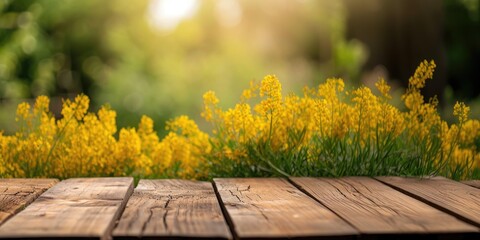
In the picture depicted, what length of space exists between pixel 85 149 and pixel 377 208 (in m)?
2.10

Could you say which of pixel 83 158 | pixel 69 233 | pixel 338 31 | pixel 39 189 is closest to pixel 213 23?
pixel 338 31

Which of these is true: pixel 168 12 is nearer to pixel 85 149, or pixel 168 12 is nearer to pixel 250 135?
pixel 85 149

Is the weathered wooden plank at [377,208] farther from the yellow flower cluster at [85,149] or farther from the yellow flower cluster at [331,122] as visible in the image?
the yellow flower cluster at [85,149]

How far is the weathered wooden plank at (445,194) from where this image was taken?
2881mm

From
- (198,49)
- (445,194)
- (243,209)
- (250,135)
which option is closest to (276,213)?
(243,209)

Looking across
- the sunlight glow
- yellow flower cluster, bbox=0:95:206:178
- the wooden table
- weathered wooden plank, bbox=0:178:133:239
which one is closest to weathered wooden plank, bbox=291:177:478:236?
the wooden table

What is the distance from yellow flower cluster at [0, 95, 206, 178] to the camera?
442cm

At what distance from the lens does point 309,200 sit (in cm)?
312

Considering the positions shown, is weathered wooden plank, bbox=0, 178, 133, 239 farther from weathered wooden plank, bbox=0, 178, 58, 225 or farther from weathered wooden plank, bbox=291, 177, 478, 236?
weathered wooden plank, bbox=291, 177, 478, 236

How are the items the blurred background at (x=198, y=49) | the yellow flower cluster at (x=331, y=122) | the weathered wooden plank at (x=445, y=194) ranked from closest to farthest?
the weathered wooden plank at (x=445, y=194) < the yellow flower cluster at (x=331, y=122) < the blurred background at (x=198, y=49)

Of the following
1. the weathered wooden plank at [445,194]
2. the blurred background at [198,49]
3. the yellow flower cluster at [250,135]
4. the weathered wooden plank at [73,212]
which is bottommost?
the weathered wooden plank at [73,212]

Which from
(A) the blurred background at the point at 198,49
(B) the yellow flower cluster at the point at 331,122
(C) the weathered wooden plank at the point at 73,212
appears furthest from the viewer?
(A) the blurred background at the point at 198,49

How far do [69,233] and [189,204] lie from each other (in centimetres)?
74

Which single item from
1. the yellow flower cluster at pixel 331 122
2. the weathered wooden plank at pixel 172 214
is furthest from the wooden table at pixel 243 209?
the yellow flower cluster at pixel 331 122
